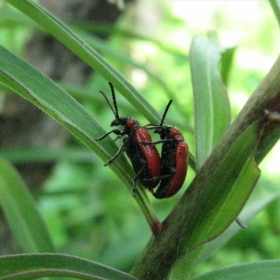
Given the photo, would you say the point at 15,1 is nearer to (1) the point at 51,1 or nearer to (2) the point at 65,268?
(2) the point at 65,268

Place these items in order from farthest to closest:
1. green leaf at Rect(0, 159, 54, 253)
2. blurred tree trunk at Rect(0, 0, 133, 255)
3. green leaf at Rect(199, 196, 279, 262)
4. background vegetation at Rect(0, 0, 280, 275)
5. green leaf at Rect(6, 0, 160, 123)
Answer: blurred tree trunk at Rect(0, 0, 133, 255)
background vegetation at Rect(0, 0, 280, 275)
green leaf at Rect(0, 159, 54, 253)
green leaf at Rect(199, 196, 279, 262)
green leaf at Rect(6, 0, 160, 123)

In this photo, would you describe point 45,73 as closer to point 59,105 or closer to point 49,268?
point 59,105

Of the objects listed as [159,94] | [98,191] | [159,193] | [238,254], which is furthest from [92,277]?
[159,94]

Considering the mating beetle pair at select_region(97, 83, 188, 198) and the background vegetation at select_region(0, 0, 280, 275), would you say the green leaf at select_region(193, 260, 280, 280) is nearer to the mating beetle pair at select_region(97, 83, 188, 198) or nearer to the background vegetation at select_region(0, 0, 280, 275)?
the mating beetle pair at select_region(97, 83, 188, 198)

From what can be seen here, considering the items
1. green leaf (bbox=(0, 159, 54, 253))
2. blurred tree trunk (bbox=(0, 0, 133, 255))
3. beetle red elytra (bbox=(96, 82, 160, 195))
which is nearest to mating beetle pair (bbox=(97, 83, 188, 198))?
beetle red elytra (bbox=(96, 82, 160, 195))

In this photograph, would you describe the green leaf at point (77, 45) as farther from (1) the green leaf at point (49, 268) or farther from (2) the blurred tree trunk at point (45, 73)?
(2) the blurred tree trunk at point (45, 73)

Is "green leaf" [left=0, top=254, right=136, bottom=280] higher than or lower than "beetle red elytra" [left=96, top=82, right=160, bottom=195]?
lower
